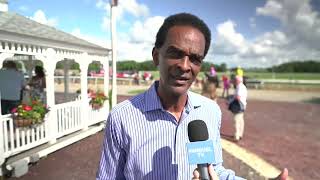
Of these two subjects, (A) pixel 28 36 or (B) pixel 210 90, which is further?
(B) pixel 210 90

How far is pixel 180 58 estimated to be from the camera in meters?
1.76

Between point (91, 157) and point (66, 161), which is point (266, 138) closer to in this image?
point (91, 157)

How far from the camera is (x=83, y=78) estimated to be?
10.3m

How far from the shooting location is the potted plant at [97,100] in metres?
10.8

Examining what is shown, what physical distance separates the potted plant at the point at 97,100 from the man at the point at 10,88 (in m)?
3.17

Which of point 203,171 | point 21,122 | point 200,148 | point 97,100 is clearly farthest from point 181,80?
point 97,100

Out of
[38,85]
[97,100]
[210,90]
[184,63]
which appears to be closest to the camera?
[184,63]

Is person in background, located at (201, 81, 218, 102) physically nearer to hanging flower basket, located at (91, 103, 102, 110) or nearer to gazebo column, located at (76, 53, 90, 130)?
hanging flower basket, located at (91, 103, 102, 110)

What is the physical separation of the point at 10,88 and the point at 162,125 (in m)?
6.95

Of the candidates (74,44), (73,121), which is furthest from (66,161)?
(74,44)

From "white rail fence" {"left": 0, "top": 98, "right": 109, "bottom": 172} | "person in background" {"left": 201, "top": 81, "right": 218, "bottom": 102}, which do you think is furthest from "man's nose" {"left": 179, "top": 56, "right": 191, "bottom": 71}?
"person in background" {"left": 201, "top": 81, "right": 218, "bottom": 102}

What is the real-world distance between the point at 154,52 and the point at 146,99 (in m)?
0.29

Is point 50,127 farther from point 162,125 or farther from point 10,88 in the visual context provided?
point 162,125

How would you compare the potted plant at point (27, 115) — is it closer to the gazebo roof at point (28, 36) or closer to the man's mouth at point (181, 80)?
the gazebo roof at point (28, 36)
